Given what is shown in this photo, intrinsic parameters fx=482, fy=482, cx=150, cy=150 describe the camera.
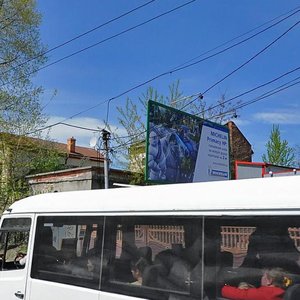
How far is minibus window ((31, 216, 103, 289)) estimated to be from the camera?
17.9 ft

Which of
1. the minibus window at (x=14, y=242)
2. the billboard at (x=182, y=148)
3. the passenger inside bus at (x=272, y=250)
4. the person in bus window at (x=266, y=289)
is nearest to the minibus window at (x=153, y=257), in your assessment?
the person in bus window at (x=266, y=289)

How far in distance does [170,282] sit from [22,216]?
2.94 meters

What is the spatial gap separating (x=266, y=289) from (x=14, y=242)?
14.2ft

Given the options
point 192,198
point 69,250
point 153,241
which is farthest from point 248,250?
point 69,250

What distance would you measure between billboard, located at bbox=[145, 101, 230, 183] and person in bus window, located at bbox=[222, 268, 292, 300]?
1116 centimetres

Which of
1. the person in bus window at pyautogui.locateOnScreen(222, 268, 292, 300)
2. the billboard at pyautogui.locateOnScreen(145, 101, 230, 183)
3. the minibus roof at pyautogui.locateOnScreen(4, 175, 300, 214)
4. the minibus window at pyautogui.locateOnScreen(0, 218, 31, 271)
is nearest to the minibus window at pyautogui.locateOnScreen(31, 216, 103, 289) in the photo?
the minibus roof at pyautogui.locateOnScreen(4, 175, 300, 214)

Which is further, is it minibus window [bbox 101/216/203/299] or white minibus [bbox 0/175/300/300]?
minibus window [bbox 101/216/203/299]

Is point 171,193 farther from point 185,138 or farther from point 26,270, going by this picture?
point 185,138

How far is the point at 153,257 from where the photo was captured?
483 cm

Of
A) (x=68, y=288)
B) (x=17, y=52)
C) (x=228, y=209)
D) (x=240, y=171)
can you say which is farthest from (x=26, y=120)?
(x=228, y=209)

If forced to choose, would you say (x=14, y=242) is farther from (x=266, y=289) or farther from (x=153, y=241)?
(x=266, y=289)

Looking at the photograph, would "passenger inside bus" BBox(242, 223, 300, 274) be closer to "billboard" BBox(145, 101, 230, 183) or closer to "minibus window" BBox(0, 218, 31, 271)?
"minibus window" BBox(0, 218, 31, 271)

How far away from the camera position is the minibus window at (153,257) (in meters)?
4.35

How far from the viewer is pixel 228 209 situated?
4.06 meters
